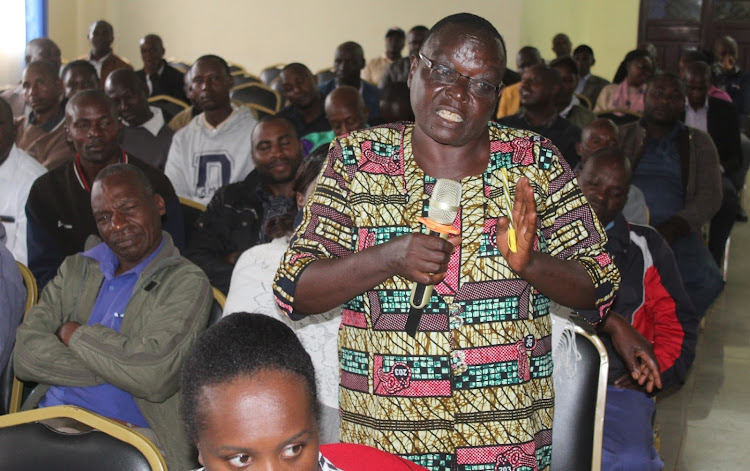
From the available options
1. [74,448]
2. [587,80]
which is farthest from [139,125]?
[587,80]

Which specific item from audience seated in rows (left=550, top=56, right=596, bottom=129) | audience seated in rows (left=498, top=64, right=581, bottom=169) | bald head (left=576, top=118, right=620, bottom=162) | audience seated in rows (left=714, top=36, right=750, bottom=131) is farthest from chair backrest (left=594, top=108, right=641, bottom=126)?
audience seated in rows (left=714, top=36, right=750, bottom=131)

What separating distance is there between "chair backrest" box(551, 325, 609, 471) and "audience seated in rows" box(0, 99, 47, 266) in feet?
7.63

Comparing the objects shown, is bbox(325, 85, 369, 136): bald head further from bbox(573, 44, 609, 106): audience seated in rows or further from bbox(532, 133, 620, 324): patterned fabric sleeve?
bbox(573, 44, 609, 106): audience seated in rows

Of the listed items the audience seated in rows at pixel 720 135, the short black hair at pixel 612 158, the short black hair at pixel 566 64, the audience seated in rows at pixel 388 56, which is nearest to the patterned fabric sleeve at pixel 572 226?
the short black hair at pixel 612 158

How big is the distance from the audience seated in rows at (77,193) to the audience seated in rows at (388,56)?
6.24 meters

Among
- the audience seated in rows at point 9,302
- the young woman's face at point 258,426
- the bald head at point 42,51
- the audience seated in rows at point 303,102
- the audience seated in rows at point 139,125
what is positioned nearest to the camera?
the young woman's face at point 258,426

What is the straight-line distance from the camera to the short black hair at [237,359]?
1.25 meters

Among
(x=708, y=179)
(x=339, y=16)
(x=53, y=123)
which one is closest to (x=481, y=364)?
(x=708, y=179)

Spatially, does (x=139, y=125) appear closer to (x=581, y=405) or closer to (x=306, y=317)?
(x=306, y=317)

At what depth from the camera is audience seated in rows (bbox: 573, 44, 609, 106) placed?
9.53 metres

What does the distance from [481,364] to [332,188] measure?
15.2 inches

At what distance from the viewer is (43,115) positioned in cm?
534

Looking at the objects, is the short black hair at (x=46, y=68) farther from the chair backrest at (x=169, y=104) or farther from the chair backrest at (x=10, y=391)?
the chair backrest at (x=10, y=391)

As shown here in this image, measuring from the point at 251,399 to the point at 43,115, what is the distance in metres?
4.56
